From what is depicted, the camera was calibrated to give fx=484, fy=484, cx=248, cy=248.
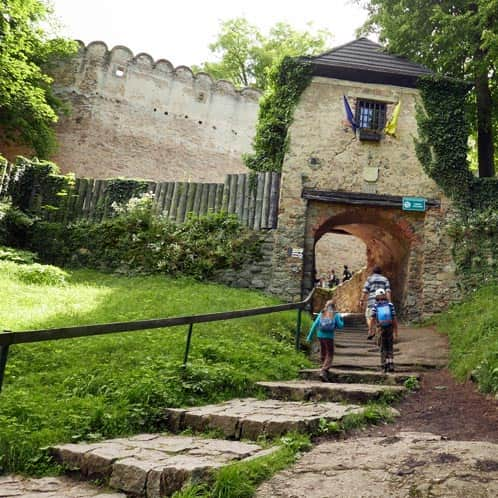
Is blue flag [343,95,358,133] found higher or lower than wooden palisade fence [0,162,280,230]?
higher

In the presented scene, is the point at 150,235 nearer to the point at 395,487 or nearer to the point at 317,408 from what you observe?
the point at 317,408

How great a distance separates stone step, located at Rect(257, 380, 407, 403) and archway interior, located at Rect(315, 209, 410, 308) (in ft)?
25.1

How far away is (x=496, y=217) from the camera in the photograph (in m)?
12.0

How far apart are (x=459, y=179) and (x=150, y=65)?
1673 cm

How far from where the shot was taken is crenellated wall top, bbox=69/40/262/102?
22.6 meters

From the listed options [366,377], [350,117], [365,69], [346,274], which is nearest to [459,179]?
[350,117]

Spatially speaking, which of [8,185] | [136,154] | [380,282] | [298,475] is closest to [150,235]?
[8,185]

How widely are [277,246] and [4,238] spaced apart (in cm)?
691

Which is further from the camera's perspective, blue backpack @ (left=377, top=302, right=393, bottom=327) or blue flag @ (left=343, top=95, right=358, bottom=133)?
blue flag @ (left=343, top=95, right=358, bottom=133)

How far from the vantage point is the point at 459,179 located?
12.6 m

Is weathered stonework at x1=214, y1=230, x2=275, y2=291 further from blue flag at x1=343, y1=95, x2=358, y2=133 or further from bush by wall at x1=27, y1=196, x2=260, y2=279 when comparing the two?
blue flag at x1=343, y1=95, x2=358, y2=133

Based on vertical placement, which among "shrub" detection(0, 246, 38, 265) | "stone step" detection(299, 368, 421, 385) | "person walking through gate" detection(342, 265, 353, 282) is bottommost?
"stone step" detection(299, 368, 421, 385)

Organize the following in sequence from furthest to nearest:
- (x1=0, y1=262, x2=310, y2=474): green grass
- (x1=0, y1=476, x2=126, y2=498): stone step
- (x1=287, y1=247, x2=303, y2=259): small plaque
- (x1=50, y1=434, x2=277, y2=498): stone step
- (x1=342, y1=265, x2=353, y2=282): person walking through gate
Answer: (x1=342, y1=265, x2=353, y2=282): person walking through gate
(x1=287, y1=247, x2=303, y2=259): small plaque
(x1=0, y1=262, x2=310, y2=474): green grass
(x1=0, y1=476, x2=126, y2=498): stone step
(x1=50, y1=434, x2=277, y2=498): stone step

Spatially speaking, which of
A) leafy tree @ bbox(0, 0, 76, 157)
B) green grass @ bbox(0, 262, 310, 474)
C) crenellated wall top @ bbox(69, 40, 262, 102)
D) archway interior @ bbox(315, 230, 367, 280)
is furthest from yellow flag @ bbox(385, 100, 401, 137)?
crenellated wall top @ bbox(69, 40, 262, 102)
